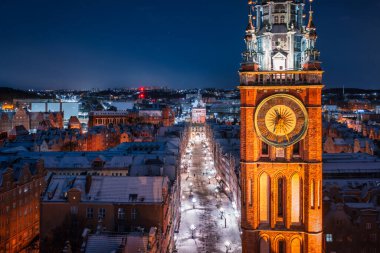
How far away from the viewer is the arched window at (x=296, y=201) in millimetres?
31531

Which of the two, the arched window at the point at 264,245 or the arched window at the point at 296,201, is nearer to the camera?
the arched window at the point at 264,245

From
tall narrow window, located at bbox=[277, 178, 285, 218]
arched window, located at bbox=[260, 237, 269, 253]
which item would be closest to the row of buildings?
arched window, located at bbox=[260, 237, 269, 253]

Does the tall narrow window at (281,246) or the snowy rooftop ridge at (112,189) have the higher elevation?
the snowy rooftop ridge at (112,189)

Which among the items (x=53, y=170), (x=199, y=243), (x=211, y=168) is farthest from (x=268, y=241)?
(x=211, y=168)

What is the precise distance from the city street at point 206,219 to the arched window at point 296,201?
2343 centimetres

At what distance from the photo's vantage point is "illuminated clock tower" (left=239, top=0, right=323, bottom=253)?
30.9 m

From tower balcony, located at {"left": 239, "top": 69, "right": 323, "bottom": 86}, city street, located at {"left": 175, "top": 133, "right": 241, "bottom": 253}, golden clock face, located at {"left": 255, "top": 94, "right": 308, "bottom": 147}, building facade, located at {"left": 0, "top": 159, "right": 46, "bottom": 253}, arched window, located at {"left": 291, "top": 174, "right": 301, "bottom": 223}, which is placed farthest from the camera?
city street, located at {"left": 175, "top": 133, "right": 241, "bottom": 253}

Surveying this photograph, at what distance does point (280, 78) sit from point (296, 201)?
27.1 feet

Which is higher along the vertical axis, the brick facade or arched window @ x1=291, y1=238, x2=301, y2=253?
the brick facade

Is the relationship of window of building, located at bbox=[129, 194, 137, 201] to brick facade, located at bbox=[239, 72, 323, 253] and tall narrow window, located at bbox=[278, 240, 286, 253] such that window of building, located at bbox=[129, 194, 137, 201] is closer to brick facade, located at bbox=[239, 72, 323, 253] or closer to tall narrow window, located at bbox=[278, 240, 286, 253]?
brick facade, located at bbox=[239, 72, 323, 253]

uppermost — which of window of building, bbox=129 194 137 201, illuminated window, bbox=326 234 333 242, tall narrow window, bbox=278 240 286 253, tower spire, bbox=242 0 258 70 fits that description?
tower spire, bbox=242 0 258 70

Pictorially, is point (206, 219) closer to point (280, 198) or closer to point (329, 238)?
point (329, 238)

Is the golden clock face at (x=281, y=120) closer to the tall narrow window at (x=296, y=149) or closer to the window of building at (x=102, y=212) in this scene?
the tall narrow window at (x=296, y=149)

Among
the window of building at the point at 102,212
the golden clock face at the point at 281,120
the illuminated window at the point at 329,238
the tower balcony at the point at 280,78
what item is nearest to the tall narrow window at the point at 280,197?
the golden clock face at the point at 281,120
